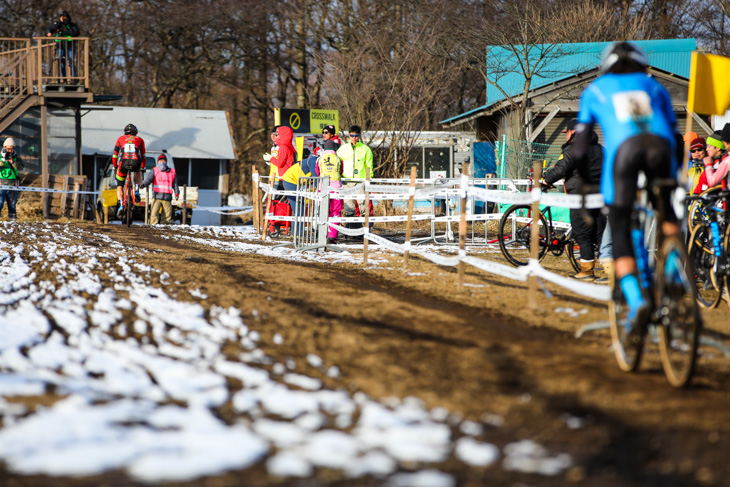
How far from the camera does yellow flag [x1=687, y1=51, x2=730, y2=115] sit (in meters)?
7.30

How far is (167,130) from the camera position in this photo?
99.3 ft

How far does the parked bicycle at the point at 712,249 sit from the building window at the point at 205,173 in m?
25.7

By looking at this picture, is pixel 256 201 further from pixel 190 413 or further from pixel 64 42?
pixel 190 413

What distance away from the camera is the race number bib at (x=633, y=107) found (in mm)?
4691

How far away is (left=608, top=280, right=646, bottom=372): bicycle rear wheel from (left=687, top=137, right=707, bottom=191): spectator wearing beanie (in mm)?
5903

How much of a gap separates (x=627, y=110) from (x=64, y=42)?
19924 mm

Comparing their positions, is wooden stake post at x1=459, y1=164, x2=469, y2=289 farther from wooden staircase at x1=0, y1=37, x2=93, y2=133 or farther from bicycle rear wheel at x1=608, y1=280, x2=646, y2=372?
wooden staircase at x1=0, y1=37, x2=93, y2=133

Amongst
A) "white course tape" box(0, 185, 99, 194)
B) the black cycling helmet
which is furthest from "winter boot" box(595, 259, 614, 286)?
"white course tape" box(0, 185, 99, 194)

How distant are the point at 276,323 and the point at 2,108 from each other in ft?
57.7

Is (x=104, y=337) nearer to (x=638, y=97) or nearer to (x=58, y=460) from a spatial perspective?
(x=58, y=460)

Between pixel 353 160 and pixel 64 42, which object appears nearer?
pixel 353 160

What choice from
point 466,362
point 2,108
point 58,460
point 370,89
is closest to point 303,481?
point 58,460

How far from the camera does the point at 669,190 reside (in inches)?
181

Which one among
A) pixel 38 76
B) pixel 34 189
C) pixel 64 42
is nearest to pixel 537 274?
pixel 34 189
